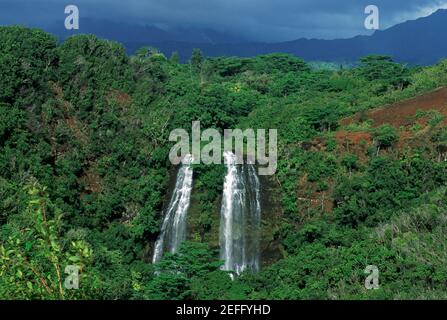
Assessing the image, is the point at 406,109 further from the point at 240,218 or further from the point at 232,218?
the point at 232,218

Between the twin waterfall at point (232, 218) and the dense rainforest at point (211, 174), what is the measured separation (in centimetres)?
49

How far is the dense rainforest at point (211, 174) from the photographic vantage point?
2020 centimetres

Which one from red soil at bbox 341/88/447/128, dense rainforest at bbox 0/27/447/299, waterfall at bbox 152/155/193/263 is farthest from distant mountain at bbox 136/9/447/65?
waterfall at bbox 152/155/193/263

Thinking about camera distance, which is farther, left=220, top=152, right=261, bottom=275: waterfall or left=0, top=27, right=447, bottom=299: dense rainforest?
left=220, top=152, right=261, bottom=275: waterfall

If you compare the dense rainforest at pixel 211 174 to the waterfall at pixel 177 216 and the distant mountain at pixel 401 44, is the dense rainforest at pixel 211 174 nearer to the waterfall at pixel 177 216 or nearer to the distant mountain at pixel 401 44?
the waterfall at pixel 177 216

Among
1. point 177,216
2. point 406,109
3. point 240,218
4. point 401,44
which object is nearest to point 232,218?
point 240,218

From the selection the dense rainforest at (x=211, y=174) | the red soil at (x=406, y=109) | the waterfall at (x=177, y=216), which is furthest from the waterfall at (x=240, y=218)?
the red soil at (x=406, y=109)

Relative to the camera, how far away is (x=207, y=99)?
38125 millimetres

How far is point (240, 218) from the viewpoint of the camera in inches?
1147

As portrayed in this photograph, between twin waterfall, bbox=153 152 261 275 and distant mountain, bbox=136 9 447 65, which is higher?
distant mountain, bbox=136 9 447 65

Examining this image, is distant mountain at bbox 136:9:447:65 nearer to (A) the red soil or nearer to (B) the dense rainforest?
(B) the dense rainforest

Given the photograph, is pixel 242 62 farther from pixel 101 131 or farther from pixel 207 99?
pixel 101 131

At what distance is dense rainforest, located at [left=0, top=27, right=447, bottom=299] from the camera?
20.2 meters
